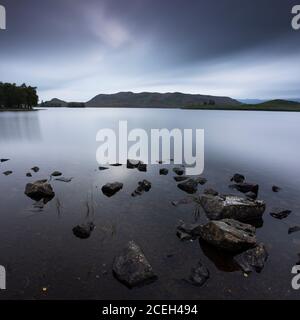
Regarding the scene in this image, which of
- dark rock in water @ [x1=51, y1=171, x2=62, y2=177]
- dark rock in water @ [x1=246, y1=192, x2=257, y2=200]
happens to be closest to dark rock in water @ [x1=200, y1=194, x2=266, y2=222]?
dark rock in water @ [x1=246, y1=192, x2=257, y2=200]

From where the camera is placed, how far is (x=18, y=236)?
42.9 ft

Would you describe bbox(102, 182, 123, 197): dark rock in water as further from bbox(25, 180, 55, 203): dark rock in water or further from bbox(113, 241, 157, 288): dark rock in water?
bbox(113, 241, 157, 288): dark rock in water

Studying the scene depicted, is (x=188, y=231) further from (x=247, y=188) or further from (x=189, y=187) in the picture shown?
(x=247, y=188)

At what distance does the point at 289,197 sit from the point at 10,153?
39258 mm

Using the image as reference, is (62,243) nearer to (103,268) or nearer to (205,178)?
(103,268)

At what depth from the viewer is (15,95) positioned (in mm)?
166250

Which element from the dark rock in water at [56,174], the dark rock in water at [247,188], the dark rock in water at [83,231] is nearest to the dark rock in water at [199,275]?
the dark rock in water at [83,231]

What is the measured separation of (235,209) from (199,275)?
20.3ft

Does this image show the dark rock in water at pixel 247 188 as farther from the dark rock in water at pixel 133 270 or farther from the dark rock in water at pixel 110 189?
the dark rock in water at pixel 133 270

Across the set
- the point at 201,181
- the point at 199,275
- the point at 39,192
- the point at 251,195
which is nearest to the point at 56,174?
the point at 39,192

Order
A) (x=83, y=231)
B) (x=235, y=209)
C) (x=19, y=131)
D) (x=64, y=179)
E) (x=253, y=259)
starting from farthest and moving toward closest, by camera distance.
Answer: (x=19, y=131)
(x=64, y=179)
(x=235, y=209)
(x=83, y=231)
(x=253, y=259)

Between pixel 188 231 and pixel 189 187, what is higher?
pixel 189 187

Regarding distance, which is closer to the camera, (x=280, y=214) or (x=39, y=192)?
(x=280, y=214)
